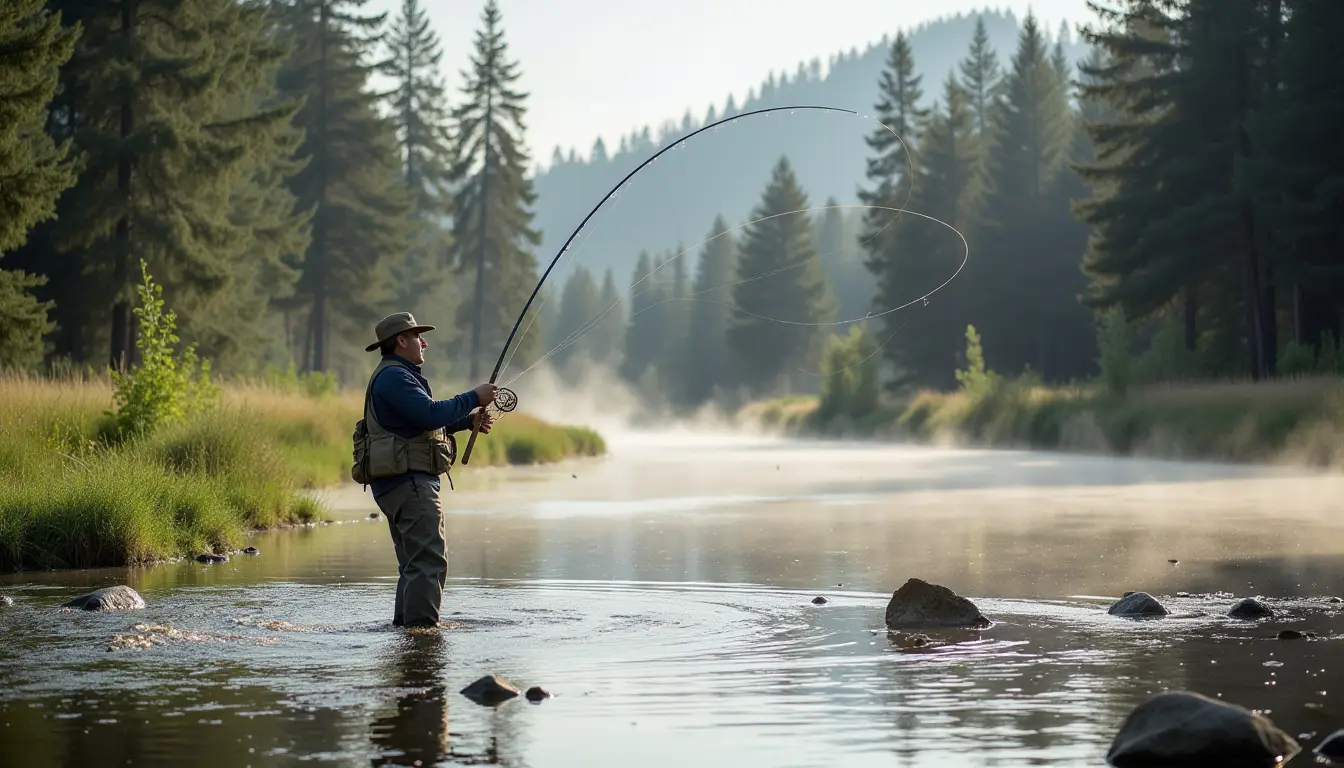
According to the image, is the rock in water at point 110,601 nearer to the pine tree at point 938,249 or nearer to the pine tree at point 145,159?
the pine tree at point 145,159

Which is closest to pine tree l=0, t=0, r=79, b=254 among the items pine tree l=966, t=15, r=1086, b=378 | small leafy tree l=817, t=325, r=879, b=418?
small leafy tree l=817, t=325, r=879, b=418

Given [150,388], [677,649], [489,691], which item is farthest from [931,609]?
[150,388]

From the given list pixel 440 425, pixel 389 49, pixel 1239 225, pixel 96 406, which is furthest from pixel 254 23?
pixel 389 49

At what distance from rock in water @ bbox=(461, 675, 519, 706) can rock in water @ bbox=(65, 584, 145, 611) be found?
3.78 meters

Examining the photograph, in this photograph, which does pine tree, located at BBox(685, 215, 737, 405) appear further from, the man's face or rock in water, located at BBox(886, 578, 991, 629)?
the man's face

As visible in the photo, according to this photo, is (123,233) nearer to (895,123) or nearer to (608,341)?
(895,123)

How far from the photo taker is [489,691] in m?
7.45

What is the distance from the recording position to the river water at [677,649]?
6.49 m

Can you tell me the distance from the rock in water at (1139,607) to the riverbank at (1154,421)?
1915 centimetres

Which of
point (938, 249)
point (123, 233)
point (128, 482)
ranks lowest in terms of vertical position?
point (128, 482)

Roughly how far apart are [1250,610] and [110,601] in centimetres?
689

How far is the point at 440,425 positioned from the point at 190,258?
78.9 feet

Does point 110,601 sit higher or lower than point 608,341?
lower

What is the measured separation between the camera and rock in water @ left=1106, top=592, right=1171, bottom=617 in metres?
10.2
